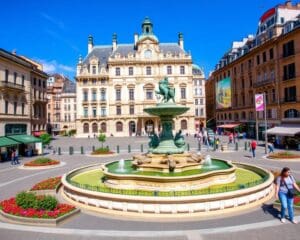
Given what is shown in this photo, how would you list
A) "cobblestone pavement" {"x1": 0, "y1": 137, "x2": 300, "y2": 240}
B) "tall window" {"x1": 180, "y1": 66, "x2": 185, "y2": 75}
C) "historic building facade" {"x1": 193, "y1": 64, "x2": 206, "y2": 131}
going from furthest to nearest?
"historic building facade" {"x1": 193, "y1": 64, "x2": 206, "y2": 131}, "tall window" {"x1": 180, "y1": 66, "x2": 185, "y2": 75}, "cobblestone pavement" {"x1": 0, "y1": 137, "x2": 300, "y2": 240}

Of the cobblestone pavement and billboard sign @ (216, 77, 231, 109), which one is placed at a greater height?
billboard sign @ (216, 77, 231, 109)

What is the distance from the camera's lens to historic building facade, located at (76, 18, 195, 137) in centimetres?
6481

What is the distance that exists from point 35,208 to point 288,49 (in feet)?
129

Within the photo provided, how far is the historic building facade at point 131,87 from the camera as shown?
213ft

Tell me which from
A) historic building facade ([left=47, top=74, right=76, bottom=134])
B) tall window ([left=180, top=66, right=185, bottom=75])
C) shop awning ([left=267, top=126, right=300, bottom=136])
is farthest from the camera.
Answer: historic building facade ([left=47, top=74, right=76, bottom=134])

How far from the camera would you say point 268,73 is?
44375 millimetres

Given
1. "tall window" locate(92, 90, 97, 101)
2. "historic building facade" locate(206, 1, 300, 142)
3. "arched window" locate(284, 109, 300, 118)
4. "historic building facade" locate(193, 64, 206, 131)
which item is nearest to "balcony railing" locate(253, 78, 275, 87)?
"historic building facade" locate(206, 1, 300, 142)

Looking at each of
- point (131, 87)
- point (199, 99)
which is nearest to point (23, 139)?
point (131, 87)

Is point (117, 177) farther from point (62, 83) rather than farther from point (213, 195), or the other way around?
point (62, 83)

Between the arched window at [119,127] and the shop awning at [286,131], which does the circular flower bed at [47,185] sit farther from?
Answer: the arched window at [119,127]

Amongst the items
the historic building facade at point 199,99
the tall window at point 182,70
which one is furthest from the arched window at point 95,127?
the historic building facade at point 199,99

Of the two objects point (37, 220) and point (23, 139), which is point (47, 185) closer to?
point (37, 220)

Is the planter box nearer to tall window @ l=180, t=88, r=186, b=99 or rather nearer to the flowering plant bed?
the flowering plant bed

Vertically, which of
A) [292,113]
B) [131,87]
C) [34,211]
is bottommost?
[34,211]
